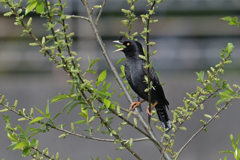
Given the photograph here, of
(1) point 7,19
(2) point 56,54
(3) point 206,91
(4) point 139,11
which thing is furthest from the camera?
(1) point 7,19

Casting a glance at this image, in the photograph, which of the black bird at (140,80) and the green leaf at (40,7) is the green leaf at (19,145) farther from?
the black bird at (140,80)

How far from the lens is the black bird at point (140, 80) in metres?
1.10

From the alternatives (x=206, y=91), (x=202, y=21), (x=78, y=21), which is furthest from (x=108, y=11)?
(x=206, y=91)

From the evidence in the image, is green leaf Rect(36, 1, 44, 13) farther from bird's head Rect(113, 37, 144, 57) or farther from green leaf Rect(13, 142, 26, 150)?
bird's head Rect(113, 37, 144, 57)

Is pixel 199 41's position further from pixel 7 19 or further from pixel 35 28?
pixel 7 19

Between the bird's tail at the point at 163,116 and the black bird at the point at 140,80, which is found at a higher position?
the black bird at the point at 140,80

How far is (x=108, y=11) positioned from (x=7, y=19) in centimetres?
74

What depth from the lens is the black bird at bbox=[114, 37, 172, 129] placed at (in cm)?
110

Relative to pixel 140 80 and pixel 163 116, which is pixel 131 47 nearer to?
pixel 140 80

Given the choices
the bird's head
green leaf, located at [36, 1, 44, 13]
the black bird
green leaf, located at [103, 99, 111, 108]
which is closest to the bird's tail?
the black bird

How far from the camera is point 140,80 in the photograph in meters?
1.20

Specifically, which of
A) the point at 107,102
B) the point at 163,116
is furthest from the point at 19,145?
the point at 163,116

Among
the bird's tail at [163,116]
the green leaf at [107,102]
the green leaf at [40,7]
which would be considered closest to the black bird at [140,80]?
the bird's tail at [163,116]

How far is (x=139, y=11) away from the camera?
268 centimetres
